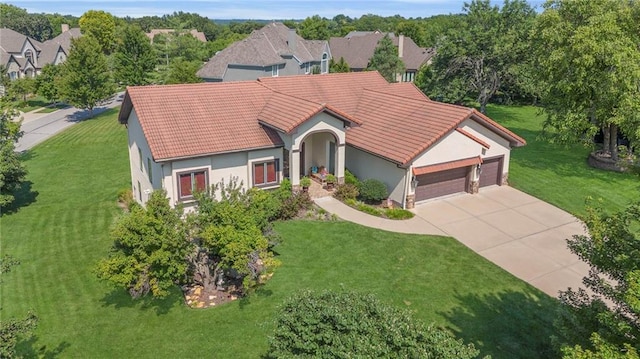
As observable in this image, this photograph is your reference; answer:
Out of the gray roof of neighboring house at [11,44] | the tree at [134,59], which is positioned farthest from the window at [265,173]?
the gray roof of neighboring house at [11,44]

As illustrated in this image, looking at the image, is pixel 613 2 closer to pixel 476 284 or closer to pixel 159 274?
pixel 476 284

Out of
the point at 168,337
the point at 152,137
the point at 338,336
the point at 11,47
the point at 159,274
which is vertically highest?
the point at 11,47

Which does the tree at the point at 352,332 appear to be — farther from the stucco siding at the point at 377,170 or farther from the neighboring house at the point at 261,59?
the neighboring house at the point at 261,59

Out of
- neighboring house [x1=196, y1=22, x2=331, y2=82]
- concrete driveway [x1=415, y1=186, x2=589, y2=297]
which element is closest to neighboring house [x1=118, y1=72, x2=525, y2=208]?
concrete driveway [x1=415, y1=186, x2=589, y2=297]

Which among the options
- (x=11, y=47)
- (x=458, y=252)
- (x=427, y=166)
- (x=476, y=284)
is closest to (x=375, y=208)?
(x=427, y=166)

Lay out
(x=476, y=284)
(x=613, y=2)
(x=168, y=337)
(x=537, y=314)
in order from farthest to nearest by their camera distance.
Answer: (x=613, y=2) → (x=476, y=284) → (x=537, y=314) → (x=168, y=337)

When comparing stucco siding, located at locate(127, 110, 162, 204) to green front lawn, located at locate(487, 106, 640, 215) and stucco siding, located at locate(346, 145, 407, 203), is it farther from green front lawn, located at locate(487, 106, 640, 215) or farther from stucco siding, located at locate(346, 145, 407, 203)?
green front lawn, located at locate(487, 106, 640, 215)

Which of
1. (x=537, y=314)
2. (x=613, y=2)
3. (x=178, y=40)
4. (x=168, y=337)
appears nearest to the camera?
(x=168, y=337)
